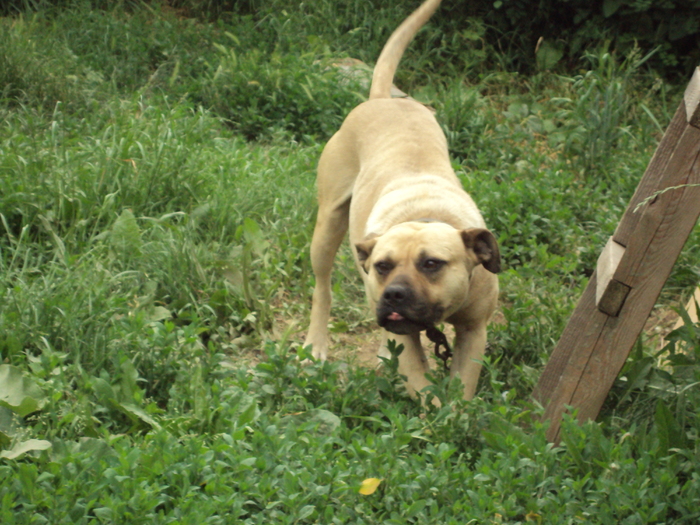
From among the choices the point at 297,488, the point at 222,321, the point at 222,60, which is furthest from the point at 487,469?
the point at 222,60

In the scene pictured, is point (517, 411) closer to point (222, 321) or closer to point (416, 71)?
point (222, 321)

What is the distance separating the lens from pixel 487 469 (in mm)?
2889

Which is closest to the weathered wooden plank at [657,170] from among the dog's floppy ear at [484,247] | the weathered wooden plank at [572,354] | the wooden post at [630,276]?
the wooden post at [630,276]

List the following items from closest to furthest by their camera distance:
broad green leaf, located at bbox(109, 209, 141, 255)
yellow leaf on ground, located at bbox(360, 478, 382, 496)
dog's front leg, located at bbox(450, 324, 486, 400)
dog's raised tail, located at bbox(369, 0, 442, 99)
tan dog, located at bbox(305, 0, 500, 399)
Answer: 1. yellow leaf on ground, located at bbox(360, 478, 382, 496)
2. tan dog, located at bbox(305, 0, 500, 399)
3. dog's front leg, located at bbox(450, 324, 486, 400)
4. broad green leaf, located at bbox(109, 209, 141, 255)
5. dog's raised tail, located at bbox(369, 0, 442, 99)

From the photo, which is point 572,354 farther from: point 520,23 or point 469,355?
point 520,23

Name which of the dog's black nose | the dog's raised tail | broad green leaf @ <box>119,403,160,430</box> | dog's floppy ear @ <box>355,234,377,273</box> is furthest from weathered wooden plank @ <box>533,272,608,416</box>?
the dog's raised tail

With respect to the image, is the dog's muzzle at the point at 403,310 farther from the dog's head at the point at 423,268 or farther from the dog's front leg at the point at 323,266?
the dog's front leg at the point at 323,266

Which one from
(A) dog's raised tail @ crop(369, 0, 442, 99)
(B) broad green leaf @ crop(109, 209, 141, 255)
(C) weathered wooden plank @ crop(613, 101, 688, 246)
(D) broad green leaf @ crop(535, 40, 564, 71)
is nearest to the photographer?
(C) weathered wooden plank @ crop(613, 101, 688, 246)

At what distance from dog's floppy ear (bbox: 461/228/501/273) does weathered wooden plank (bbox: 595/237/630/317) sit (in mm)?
545

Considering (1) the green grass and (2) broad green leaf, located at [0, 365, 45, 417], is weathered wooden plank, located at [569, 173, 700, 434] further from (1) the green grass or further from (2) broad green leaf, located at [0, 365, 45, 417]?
(2) broad green leaf, located at [0, 365, 45, 417]

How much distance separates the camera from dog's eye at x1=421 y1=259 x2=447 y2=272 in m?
3.56

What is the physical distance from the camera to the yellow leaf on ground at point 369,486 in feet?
9.22

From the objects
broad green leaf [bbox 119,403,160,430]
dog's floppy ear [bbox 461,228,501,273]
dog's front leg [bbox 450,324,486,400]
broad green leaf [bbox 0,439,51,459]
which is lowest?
broad green leaf [bbox 119,403,160,430]

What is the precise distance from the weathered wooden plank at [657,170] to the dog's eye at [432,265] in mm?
762
